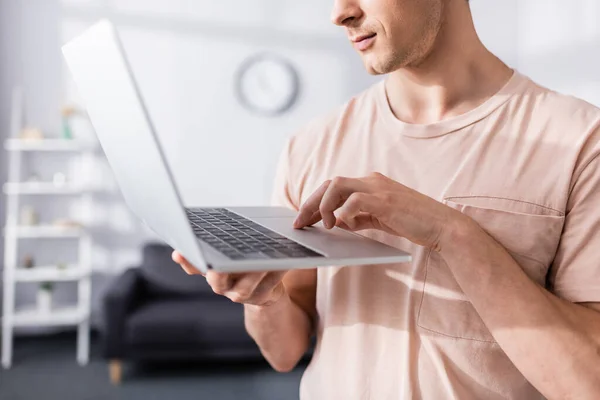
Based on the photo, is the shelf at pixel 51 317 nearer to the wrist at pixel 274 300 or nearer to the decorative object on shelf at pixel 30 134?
the decorative object on shelf at pixel 30 134

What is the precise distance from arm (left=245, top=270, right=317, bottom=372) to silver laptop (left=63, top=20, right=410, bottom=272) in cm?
17

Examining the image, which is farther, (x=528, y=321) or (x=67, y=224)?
(x=67, y=224)

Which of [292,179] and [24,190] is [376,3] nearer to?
[292,179]

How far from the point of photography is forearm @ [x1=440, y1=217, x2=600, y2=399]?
25.1 inches

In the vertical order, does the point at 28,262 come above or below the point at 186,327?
above

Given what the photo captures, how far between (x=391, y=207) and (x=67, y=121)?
11.7ft

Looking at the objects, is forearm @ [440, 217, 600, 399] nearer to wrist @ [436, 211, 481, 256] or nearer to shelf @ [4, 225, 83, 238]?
wrist @ [436, 211, 481, 256]

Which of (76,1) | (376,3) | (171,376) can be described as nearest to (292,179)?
(376,3)

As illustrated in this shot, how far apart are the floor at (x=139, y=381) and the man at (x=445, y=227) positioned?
2187 millimetres

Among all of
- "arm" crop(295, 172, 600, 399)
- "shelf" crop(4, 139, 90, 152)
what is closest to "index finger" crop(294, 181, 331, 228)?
"arm" crop(295, 172, 600, 399)

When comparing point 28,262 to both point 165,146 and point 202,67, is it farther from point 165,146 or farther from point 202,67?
point 202,67

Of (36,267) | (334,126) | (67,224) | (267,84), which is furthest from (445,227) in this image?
(36,267)

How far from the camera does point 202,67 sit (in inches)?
156

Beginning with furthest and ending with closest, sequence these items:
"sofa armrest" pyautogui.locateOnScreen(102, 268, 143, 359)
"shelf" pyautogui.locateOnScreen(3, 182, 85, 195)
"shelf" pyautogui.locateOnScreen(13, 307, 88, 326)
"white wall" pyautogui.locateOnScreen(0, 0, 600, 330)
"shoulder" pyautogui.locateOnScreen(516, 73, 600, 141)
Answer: "white wall" pyautogui.locateOnScreen(0, 0, 600, 330) → "shelf" pyautogui.locateOnScreen(3, 182, 85, 195) → "shelf" pyautogui.locateOnScreen(13, 307, 88, 326) → "sofa armrest" pyautogui.locateOnScreen(102, 268, 143, 359) → "shoulder" pyautogui.locateOnScreen(516, 73, 600, 141)
